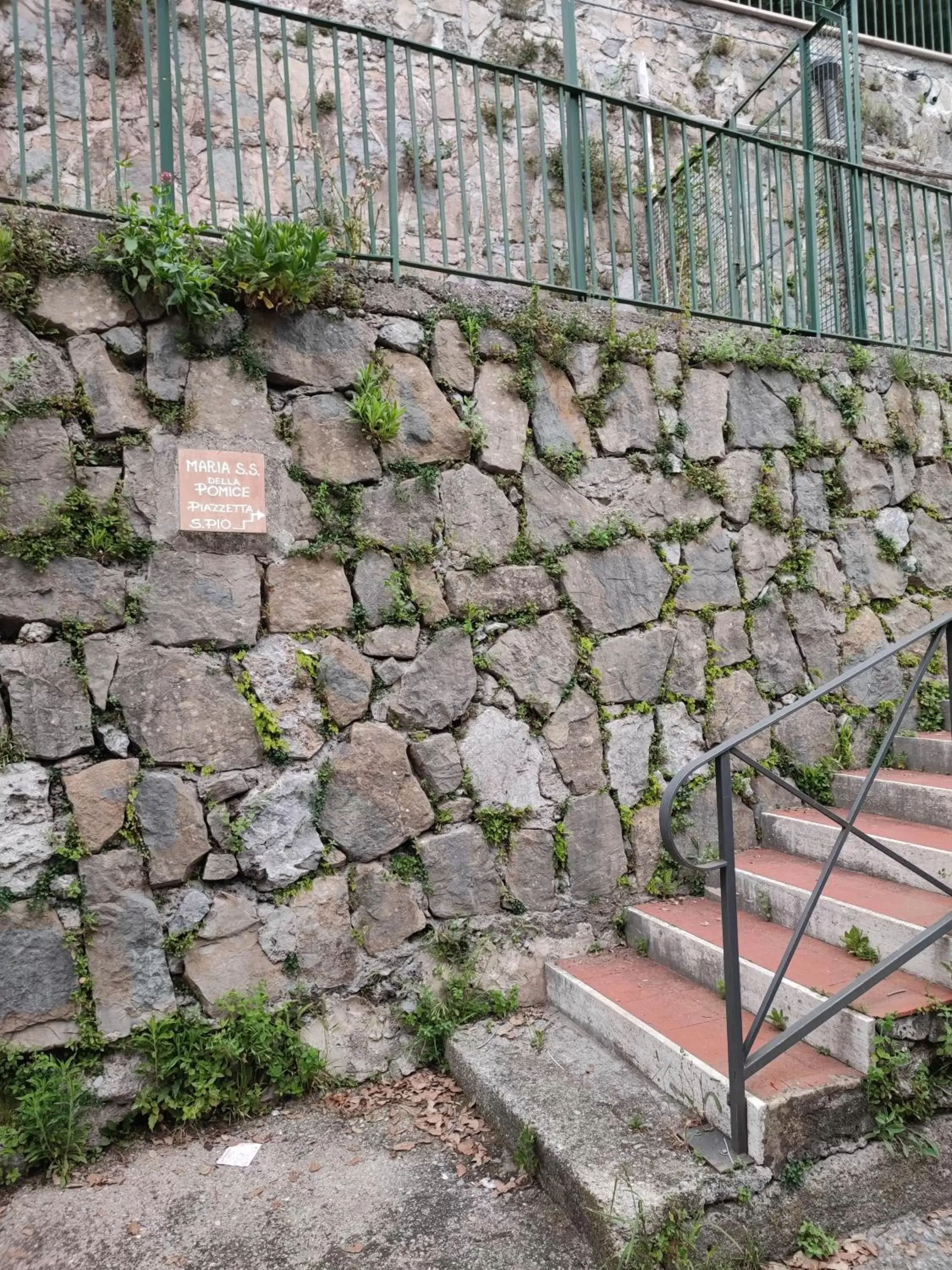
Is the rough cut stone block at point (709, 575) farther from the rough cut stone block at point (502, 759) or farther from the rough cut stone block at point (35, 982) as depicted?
the rough cut stone block at point (35, 982)

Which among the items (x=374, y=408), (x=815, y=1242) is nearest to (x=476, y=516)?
(x=374, y=408)

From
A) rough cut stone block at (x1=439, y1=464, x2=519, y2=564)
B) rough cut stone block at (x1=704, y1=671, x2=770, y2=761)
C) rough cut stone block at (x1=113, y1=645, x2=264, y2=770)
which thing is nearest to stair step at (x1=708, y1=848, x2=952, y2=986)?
rough cut stone block at (x1=704, y1=671, x2=770, y2=761)

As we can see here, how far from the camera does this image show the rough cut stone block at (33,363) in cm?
282

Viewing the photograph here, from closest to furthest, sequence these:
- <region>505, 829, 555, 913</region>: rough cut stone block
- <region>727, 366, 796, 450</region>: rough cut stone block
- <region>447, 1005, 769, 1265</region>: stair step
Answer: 1. <region>447, 1005, 769, 1265</region>: stair step
2. <region>505, 829, 555, 913</region>: rough cut stone block
3. <region>727, 366, 796, 450</region>: rough cut stone block

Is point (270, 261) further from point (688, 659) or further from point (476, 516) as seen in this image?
point (688, 659)

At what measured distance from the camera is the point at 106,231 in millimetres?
2980

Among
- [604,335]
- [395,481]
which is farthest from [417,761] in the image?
[604,335]

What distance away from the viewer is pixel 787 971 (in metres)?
2.74

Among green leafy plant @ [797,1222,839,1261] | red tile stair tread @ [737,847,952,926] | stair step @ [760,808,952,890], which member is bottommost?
green leafy plant @ [797,1222,839,1261]

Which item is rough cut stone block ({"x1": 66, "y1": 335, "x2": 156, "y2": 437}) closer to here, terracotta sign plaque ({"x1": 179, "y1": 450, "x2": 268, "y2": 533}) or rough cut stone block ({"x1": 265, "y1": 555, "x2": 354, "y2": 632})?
terracotta sign plaque ({"x1": 179, "y1": 450, "x2": 268, "y2": 533})

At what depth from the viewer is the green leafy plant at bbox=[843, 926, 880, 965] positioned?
9.15 feet

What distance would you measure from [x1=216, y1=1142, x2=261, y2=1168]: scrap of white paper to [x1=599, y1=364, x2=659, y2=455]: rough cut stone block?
9.85ft

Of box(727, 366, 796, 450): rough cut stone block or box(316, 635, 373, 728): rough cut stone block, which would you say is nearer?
box(316, 635, 373, 728): rough cut stone block

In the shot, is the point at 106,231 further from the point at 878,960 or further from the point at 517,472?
the point at 878,960
